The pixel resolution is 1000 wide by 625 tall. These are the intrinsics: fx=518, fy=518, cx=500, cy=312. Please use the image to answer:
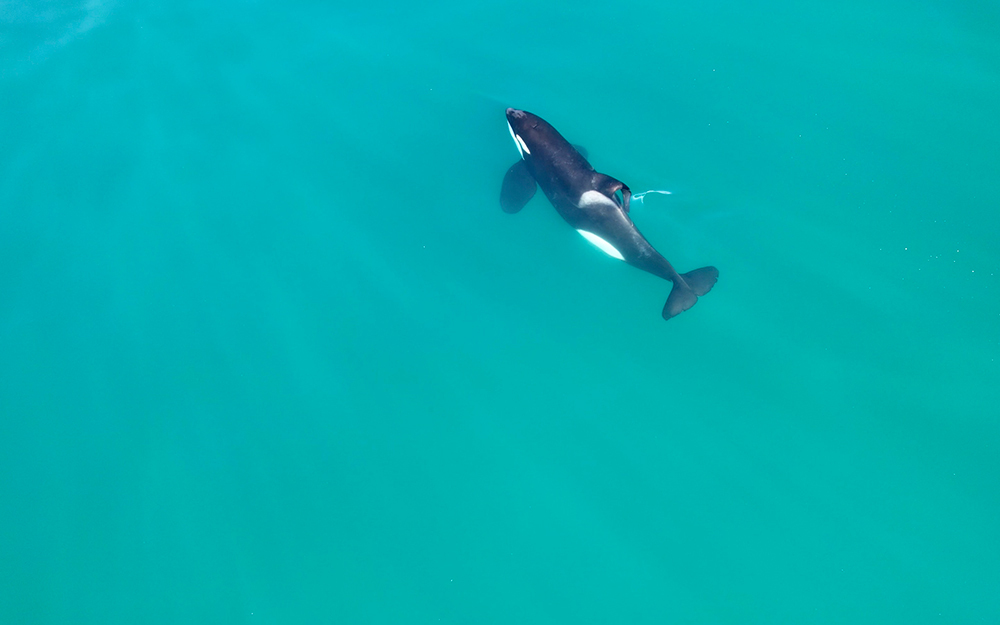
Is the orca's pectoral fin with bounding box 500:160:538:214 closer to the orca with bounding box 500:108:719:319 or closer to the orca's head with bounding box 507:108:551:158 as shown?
the orca with bounding box 500:108:719:319

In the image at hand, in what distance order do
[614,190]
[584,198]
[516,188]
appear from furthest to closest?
[516,188]
[584,198]
[614,190]

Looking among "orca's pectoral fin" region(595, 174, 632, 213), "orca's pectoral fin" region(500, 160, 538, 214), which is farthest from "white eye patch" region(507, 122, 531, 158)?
"orca's pectoral fin" region(595, 174, 632, 213)

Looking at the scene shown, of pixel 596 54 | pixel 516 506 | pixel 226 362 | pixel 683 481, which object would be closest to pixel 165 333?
pixel 226 362

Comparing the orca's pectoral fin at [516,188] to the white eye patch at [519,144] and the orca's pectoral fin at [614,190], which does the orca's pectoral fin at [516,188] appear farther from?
the orca's pectoral fin at [614,190]

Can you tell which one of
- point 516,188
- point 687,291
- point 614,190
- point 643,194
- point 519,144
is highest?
point 519,144

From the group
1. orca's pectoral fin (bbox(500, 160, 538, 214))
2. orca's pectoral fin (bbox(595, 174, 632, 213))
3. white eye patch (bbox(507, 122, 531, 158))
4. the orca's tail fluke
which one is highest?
white eye patch (bbox(507, 122, 531, 158))

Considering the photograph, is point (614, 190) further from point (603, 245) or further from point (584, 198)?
point (603, 245)

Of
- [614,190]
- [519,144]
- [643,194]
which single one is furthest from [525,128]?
[643,194]
